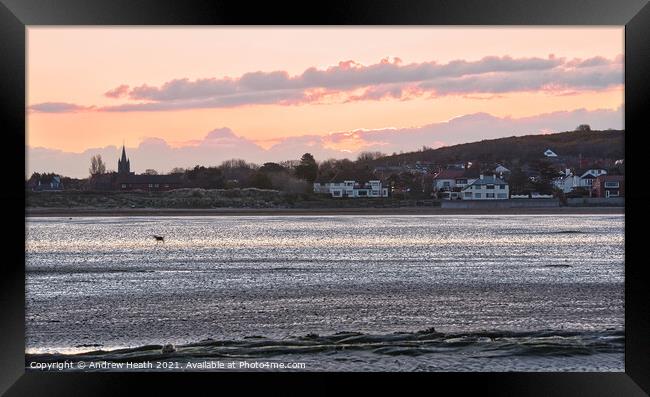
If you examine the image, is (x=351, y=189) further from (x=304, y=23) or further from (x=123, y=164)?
(x=304, y=23)

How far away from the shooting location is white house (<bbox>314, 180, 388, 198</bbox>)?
81.1m

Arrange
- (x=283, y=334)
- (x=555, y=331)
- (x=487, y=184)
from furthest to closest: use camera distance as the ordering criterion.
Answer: (x=487, y=184)
(x=283, y=334)
(x=555, y=331)

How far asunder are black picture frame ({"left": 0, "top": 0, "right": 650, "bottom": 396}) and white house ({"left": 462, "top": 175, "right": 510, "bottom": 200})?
7352 cm

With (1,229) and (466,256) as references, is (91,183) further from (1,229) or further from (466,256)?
(1,229)

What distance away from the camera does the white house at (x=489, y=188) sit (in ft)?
258

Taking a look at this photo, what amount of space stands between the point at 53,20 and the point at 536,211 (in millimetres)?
81367

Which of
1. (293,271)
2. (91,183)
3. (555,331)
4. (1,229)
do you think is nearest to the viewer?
(1,229)

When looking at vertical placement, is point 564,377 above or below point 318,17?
below

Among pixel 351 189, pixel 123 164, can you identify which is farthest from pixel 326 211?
pixel 123 164

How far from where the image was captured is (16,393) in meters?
5.54

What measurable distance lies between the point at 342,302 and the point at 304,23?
14003 mm

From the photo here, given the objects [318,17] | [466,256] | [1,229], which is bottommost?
[466,256]

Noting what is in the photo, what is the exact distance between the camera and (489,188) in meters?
79.7

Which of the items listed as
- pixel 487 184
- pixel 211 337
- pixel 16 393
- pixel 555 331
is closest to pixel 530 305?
pixel 555 331
